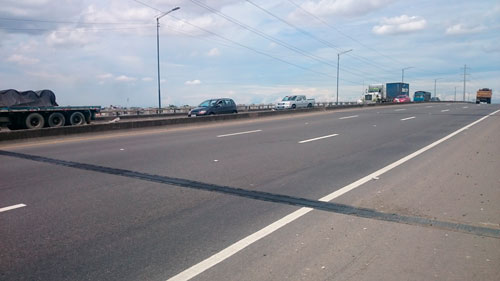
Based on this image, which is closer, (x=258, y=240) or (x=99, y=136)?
(x=258, y=240)

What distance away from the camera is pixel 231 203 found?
6621 mm

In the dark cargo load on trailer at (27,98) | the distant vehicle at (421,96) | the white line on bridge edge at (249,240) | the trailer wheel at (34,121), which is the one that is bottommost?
the white line on bridge edge at (249,240)

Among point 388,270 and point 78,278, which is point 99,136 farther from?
point 388,270

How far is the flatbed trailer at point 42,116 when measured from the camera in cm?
2164

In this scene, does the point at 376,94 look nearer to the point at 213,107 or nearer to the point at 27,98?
the point at 213,107

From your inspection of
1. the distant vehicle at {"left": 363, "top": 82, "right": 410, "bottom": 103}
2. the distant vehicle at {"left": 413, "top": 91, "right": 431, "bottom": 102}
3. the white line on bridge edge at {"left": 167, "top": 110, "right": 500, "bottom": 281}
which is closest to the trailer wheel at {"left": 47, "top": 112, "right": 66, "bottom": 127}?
the white line on bridge edge at {"left": 167, "top": 110, "right": 500, "bottom": 281}

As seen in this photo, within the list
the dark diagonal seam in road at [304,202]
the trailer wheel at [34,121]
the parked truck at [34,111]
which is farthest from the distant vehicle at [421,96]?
the dark diagonal seam in road at [304,202]

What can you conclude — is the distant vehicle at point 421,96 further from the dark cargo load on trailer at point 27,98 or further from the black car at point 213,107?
the dark cargo load on trailer at point 27,98

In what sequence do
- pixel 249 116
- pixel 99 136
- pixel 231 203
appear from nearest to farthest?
→ pixel 231 203
pixel 99 136
pixel 249 116

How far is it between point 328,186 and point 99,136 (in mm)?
12506

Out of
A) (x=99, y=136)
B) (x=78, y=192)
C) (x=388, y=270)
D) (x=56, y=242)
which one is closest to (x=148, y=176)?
(x=78, y=192)

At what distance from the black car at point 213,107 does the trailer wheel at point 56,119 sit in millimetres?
8916

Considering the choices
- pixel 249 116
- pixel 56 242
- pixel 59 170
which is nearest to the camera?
pixel 56 242

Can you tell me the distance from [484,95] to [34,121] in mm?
74666
